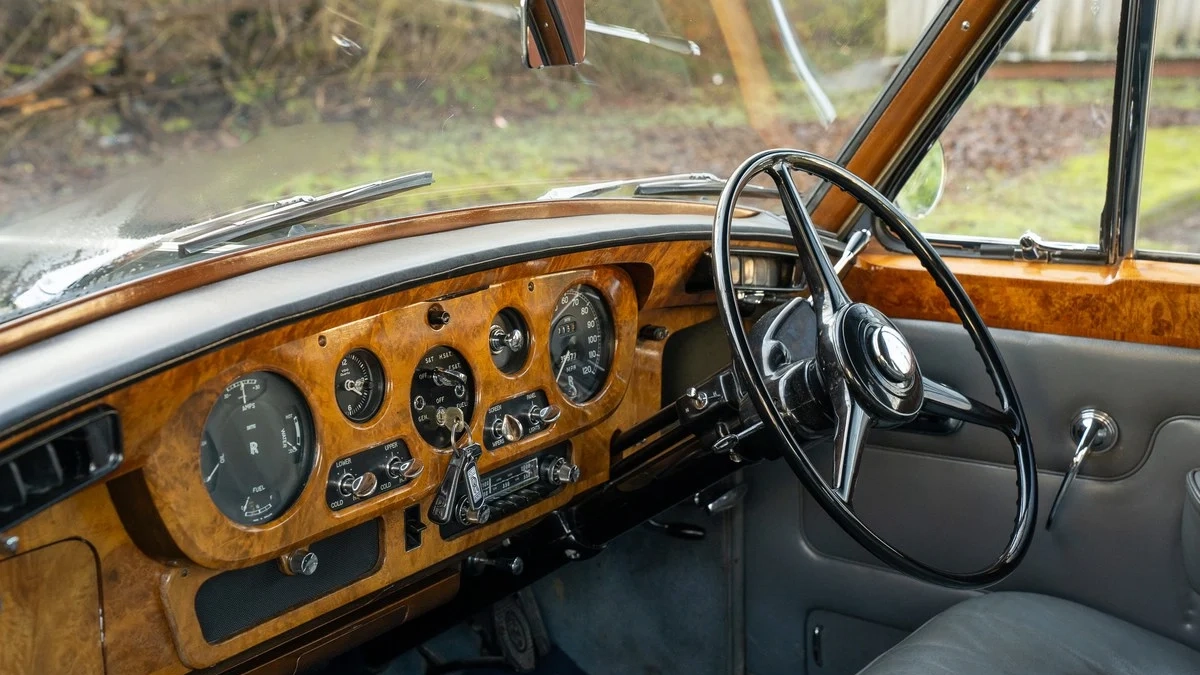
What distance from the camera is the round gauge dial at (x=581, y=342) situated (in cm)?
212

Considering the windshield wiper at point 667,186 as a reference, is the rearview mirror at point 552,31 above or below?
above

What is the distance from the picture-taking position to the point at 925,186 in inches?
101

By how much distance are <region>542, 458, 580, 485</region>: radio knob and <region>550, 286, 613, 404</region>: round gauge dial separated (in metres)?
0.13

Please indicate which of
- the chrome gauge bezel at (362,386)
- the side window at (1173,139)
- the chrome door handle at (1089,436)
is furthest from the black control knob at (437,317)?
the side window at (1173,139)

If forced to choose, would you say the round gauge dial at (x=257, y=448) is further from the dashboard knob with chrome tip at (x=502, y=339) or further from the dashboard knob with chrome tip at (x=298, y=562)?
the dashboard knob with chrome tip at (x=502, y=339)

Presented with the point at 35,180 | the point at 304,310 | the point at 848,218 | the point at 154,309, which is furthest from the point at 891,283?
the point at 35,180

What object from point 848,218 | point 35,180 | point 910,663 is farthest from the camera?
point 848,218

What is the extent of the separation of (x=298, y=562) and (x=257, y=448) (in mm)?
229

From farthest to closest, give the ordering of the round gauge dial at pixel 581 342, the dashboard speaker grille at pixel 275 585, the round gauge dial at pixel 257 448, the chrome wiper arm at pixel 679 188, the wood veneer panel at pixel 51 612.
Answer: the chrome wiper arm at pixel 679 188 → the round gauge dial at pixel 581 342 → the dashboard speaker grille at pixel 275 585 → the round gauge dial at pixel 257 448 → the wood veneer panel at pixel 51 612

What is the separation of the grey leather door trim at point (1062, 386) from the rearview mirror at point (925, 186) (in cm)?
30

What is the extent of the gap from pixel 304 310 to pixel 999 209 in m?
1.68

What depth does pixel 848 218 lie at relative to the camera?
2.61 m

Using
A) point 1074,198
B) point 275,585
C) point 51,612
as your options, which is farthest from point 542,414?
point 1074,198

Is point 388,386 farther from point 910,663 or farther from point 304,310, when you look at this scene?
point 910,663
